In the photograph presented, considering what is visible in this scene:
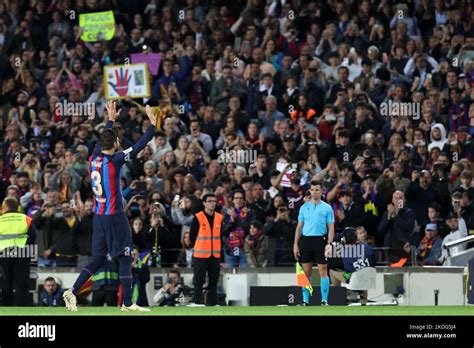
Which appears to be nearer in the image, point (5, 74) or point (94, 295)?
point (94, 295)

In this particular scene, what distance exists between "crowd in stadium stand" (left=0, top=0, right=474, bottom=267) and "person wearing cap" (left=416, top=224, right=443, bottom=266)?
0.12 ft

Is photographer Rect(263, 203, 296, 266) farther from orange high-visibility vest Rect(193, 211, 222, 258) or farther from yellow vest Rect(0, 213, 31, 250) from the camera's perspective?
yellow vest Rect(0, 213, 31, 250)

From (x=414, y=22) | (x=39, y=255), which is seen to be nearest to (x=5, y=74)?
(x=39, y=255)

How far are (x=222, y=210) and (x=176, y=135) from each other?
11.0 ft

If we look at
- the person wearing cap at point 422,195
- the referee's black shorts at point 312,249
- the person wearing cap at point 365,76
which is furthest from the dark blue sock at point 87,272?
the person wearing cap at point 365,76

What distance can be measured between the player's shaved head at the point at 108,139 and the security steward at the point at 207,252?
4.63 meters

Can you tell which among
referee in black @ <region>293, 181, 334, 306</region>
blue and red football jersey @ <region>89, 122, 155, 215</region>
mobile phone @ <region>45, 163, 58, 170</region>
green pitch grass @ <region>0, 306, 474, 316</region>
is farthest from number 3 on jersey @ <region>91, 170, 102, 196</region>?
mobile phone @ <region>45, 163, 58, 170</region>

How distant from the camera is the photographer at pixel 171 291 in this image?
26.0m

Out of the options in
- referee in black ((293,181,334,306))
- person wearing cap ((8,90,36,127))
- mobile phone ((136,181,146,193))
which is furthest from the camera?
person wearing cap ((8,90,36,127))

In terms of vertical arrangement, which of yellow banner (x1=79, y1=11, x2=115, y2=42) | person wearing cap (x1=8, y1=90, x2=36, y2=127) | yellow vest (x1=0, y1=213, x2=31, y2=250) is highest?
yellow banner (x1=79, y1=11, x2=115, y2=42)

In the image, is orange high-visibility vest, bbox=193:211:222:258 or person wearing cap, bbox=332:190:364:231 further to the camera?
person wearing cap, bbox=332:190:364:231

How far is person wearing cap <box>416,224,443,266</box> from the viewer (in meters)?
25.7
